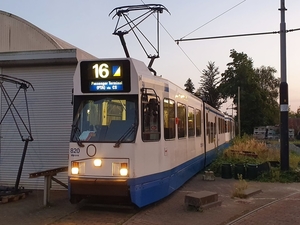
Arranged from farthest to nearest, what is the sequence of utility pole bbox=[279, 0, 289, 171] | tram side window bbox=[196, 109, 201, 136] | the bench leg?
utility pole bbox=[279, 0, 289, 171] < tram side window bbox=[196, 109, 201, 136] < the bench leg

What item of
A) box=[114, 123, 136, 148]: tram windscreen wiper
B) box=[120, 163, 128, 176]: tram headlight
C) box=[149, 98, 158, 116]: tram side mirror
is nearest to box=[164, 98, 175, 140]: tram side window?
box=[149, 98, 158, 116]: tram side mirror

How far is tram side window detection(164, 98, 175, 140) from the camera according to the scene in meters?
10.1

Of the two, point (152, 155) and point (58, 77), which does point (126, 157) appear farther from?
point (58, 77)

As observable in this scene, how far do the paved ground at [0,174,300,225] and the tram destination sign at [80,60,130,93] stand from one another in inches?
110

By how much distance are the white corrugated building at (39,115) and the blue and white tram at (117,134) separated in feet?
12.8

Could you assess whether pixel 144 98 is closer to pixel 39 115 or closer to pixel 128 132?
pixel 128 132

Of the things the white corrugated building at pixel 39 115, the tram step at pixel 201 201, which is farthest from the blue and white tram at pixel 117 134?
the white corrugated building at pixel 39 115

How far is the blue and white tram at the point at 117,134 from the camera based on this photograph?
864 centimetres

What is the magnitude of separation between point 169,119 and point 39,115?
195 inches

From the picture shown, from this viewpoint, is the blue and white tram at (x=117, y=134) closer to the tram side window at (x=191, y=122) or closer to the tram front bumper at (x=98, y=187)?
the tram front bumper at (x=98, y=187)

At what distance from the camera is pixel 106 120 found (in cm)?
894

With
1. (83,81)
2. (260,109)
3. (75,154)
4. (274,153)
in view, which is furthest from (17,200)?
(260,109)

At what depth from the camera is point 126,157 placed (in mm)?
8633

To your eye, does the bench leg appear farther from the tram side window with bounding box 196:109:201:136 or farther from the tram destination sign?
the tram side window with bounding box 196:109:201:136
